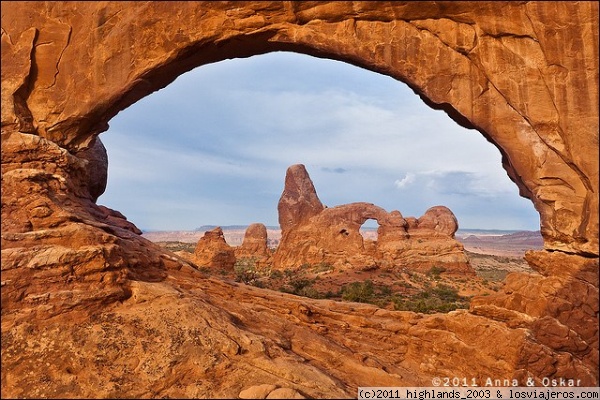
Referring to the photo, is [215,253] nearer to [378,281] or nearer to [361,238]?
[378,281]

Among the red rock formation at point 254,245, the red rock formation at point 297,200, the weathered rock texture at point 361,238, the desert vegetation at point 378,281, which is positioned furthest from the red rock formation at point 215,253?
the red rock formation at point 254,245

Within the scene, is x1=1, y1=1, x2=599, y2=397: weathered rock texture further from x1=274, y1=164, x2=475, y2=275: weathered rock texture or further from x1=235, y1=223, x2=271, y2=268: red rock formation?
x1=235, y1=223, x2=271, y2=268: red rock formation

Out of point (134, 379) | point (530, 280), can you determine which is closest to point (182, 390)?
point (134, 379)

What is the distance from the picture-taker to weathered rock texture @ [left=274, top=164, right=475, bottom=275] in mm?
43688

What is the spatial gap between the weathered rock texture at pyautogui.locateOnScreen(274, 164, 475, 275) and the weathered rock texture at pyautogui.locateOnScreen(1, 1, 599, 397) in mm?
31171

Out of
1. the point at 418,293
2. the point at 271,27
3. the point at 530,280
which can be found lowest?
the point at 418,293

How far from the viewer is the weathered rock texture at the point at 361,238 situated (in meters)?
43.7

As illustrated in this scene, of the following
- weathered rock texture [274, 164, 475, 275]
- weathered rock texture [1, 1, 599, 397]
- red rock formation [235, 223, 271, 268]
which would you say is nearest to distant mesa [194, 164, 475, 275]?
weathered rock texture [274, 164, 475, 275]

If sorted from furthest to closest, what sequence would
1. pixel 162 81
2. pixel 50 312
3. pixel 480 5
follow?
pixel 162 81 → pixel 480 5 → pixel 50 312

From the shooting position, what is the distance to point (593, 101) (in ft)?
28.3

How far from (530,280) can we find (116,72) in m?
12.4

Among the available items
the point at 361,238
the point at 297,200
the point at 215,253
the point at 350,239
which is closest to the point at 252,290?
the point at 215,253

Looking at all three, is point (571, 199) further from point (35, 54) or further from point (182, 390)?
point (35, 54)

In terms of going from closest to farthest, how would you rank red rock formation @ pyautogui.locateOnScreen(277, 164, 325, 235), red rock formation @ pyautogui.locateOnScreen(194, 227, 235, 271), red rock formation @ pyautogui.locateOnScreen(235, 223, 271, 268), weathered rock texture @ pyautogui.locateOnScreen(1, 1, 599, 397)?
1. weathered rock texture @ pyautogui.locateOnScreen(1, 1, 599, 397)
2. red rock formation @ pyautogui.locateOnScreen(194, 227, 235, 271)
3. red rock formation @ pyautogui.locateOnScreen(277, 164, 325, 235)
4. red rock formation @ pyautogui.locateOnScreen(235, 223, 271, 268)
